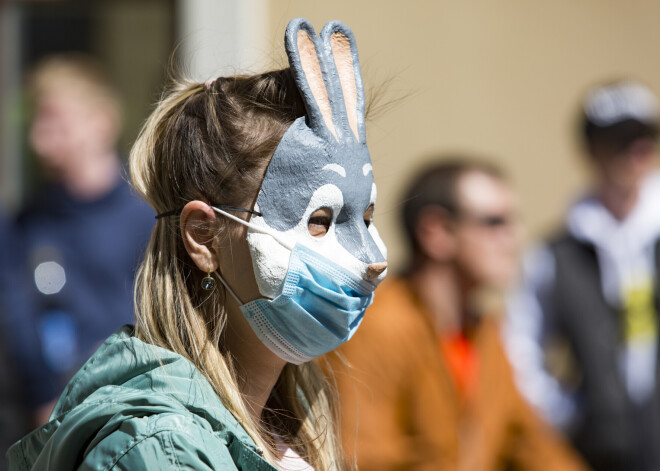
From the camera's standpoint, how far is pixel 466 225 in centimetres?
412

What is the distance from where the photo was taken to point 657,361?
4.46 meters

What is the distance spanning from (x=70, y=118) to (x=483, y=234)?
2036 mm

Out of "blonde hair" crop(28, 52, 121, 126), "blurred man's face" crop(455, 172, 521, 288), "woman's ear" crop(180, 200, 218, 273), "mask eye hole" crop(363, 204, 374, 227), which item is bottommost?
"blurred man's face" crop(455, 172, 521, 288)

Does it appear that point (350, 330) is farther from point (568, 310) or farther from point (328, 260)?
point (568, 310)

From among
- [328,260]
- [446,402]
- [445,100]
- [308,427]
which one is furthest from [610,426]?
[328,260]

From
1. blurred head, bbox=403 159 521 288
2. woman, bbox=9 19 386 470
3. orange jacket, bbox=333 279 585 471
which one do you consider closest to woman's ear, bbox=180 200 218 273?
woman, bbox=9 19 386 470

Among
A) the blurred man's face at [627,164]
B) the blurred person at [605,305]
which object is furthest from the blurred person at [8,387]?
the blurred man's face at [627,164]

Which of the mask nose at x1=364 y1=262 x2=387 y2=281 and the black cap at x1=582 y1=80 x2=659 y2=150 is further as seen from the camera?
the black cap at x1=582 y1=80 x2=659 y2=150

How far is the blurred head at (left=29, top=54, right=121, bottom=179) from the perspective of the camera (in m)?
4.37

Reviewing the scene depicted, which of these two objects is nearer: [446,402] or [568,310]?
[446,402]

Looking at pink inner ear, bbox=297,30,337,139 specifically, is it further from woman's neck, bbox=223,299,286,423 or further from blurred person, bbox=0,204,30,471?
blurred person, bbox=0,204,30,471

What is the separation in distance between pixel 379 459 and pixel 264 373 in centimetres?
167

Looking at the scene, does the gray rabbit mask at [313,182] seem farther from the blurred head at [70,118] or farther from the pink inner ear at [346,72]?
the blurred head at [70,118]

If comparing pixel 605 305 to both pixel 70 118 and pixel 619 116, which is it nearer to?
pixel 619 116
